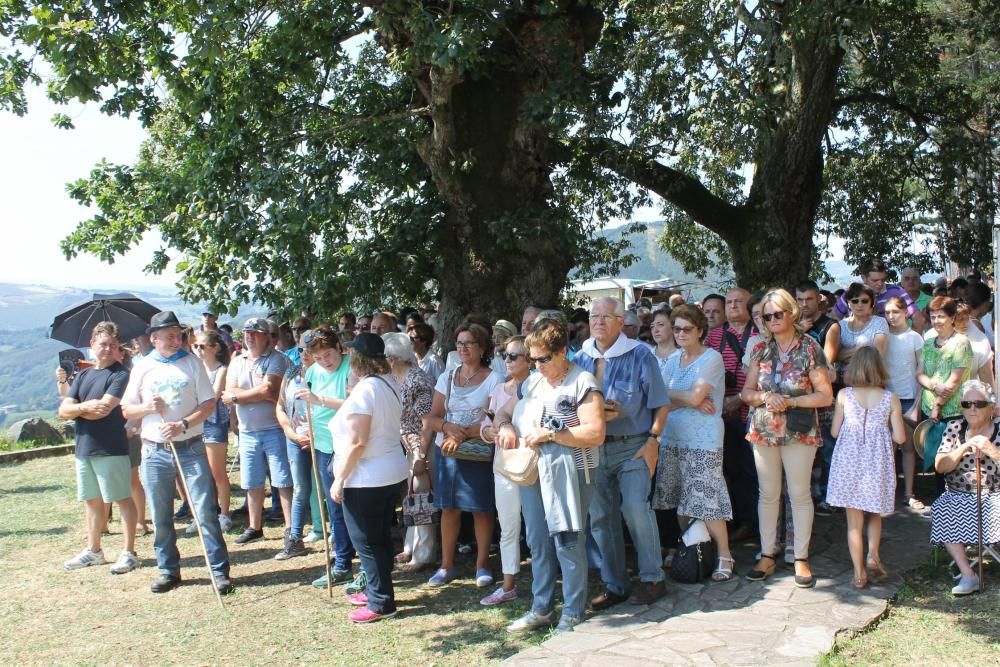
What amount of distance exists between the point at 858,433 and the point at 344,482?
3346 mm

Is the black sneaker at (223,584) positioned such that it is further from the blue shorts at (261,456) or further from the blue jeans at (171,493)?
the blue shorts at (261,456)

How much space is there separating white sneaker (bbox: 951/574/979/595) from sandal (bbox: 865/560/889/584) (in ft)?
1.39

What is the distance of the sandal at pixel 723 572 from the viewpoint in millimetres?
5828

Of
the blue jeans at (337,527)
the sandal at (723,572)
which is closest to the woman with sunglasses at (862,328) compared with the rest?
the sandal at (723,572)

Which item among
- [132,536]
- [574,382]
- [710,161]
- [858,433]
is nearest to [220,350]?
[132,536]

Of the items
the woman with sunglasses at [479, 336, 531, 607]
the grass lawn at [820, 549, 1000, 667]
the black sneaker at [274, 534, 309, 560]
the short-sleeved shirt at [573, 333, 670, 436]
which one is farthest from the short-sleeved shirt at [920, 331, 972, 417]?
the black sneaker at [274, 534, 309, 560]

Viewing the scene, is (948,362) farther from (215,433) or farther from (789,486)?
(215,433)

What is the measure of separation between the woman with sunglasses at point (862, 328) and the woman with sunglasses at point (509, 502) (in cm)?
277

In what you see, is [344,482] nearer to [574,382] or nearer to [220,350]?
[574,382]

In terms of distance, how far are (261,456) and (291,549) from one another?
96 centimetres

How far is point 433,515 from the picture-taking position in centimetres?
659

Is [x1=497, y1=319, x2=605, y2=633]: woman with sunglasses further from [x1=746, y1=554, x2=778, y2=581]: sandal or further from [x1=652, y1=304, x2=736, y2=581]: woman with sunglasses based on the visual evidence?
[x1=746, y1=554, x2=778, y2=581]: sandal

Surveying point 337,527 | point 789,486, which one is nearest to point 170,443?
point 337,527

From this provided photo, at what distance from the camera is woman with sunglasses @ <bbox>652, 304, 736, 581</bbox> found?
5.83 metres
